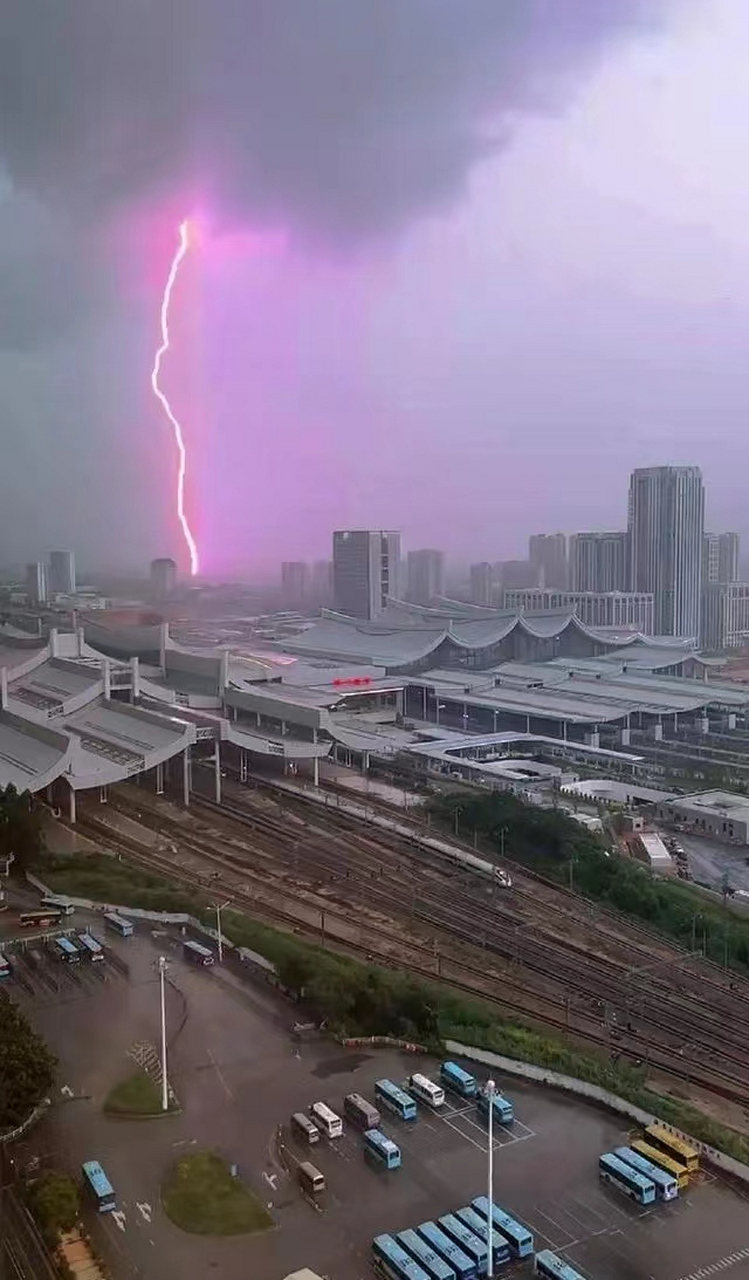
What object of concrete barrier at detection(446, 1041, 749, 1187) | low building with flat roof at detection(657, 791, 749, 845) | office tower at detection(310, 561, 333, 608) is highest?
office tower at detection(310, 561, 333, 608)

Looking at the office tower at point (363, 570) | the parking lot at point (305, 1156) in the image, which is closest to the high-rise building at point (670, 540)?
the office tower at point (363, 570)

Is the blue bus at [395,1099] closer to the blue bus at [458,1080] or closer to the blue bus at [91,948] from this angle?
the blue bus at [458,1080]

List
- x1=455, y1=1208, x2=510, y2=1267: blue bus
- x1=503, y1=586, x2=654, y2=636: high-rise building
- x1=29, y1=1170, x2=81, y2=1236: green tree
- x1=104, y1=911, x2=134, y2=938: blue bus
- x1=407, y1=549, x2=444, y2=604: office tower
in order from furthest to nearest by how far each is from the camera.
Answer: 1. x1=407, y1=549, x2=444, y2=604: office tower
2. x1=503, y1=586, x2=654, y2=636: high-rise building
3. x1=104, y1=911, x2=134, y2=938: blue bus
4. x1=29, y1=1170, x2=81, y2=1236: green tree
5. x1=455, y1=1208, x2=510, y2=1267: blue bus

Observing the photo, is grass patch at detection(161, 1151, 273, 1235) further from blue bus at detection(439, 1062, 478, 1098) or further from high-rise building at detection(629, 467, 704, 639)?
high-rise building at detection(629, 467, 704, 639)

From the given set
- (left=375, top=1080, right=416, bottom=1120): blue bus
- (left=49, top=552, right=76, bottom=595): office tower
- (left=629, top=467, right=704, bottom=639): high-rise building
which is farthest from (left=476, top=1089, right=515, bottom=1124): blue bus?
(left=629, top=467, right=704, bottom=639): high-rise building

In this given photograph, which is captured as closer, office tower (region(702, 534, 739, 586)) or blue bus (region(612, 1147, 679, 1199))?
blue bus (region(612, 1147, 679, 1199))

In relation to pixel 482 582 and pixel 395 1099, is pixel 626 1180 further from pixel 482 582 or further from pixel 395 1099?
pixel 482 582

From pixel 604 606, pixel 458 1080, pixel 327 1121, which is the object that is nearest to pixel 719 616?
pixel 604 606
